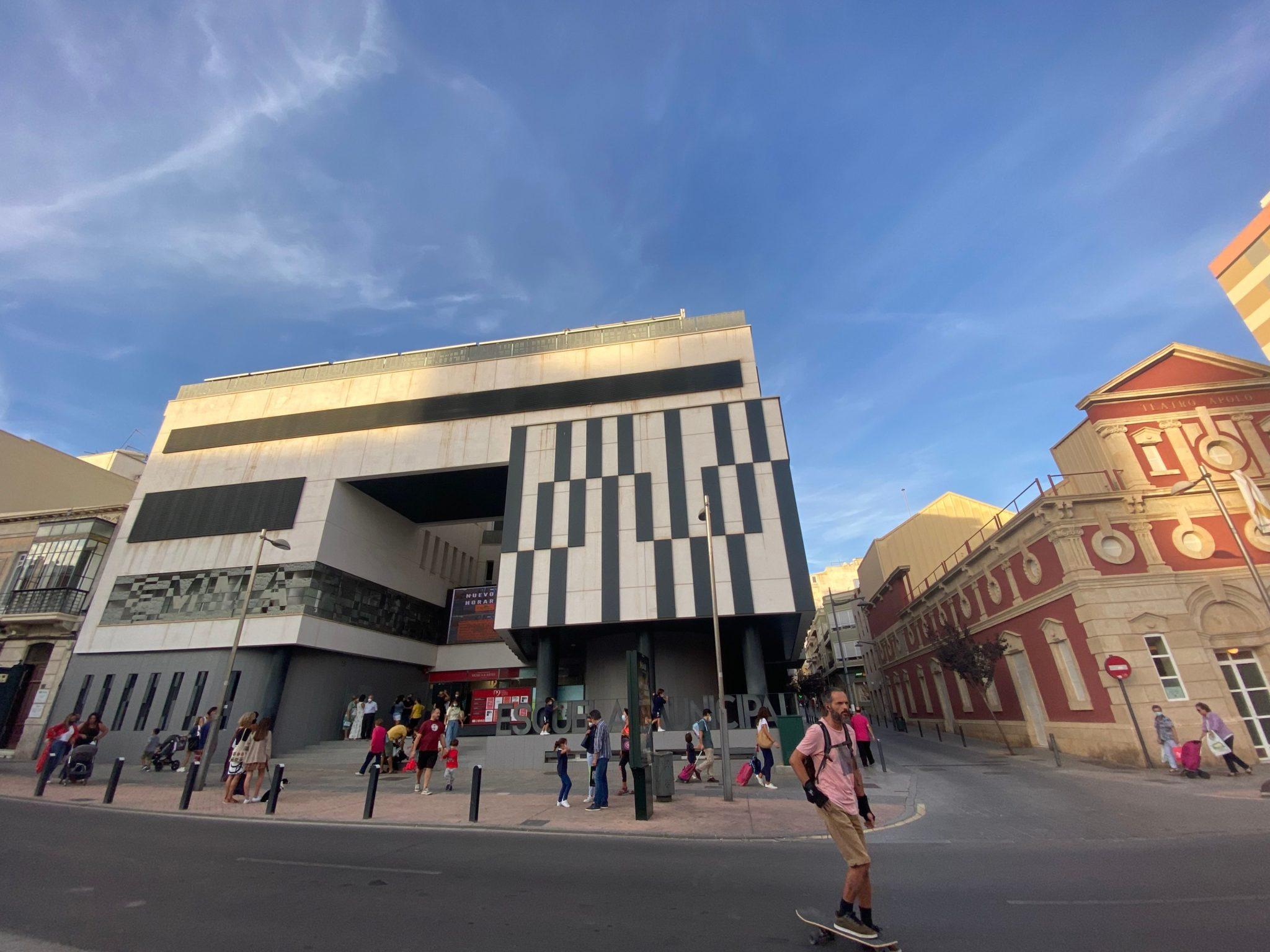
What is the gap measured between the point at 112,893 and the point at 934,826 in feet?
39.8

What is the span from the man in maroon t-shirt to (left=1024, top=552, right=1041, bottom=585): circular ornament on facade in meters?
21.9

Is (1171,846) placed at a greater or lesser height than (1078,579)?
lesser

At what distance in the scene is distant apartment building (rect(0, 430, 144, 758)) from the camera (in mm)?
25641

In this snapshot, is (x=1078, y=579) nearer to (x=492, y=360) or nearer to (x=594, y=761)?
(x=594, y=761)

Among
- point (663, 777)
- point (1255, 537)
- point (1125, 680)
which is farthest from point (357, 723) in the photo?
point (1255, 537)

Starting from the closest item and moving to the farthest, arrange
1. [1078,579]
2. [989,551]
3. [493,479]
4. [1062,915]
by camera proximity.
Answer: [1062,915] < [1078,579] < [989,551] < [493,479]

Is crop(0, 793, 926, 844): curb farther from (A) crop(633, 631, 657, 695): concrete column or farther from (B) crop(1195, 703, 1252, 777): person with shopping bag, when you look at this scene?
(A) crop(633, 631, 657, 695): concrete column

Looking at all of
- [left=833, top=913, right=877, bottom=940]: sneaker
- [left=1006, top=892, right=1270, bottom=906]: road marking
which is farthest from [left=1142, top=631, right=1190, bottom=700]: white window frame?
[left=833, top=913, right=877, bottom=940]: sneaker

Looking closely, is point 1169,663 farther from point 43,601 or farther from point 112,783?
point 43,601

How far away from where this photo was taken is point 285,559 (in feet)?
86.9

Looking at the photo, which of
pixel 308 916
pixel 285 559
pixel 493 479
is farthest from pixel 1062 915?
pixel 285 559

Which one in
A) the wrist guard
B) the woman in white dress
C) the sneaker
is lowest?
the sneaker

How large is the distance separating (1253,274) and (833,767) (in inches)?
1394

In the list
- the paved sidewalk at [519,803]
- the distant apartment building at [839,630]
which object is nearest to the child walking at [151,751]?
the paved sidewalk at [519,803]
